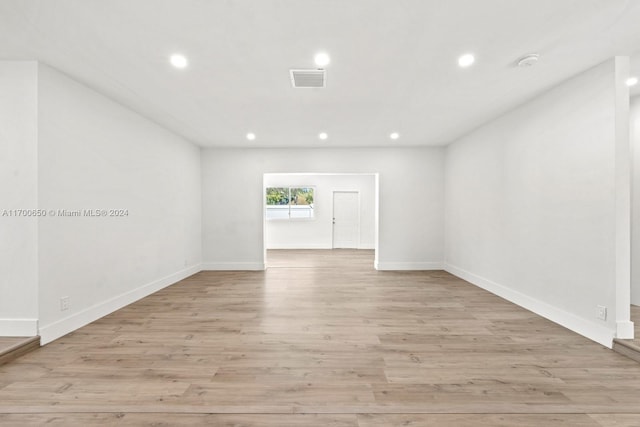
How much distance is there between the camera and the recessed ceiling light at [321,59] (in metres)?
2.50

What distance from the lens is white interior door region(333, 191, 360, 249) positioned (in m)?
9.88

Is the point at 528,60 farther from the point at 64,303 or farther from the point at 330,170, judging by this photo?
the point at 64,303

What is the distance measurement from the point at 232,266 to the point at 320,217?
4453mm

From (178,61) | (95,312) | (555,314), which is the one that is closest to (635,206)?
(555,314)

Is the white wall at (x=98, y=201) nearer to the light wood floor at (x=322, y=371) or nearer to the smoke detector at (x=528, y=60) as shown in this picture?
the light wood floor at (x=322, y=371)

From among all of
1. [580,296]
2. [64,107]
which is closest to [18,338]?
[64,107]

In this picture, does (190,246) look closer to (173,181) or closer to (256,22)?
(173,181)

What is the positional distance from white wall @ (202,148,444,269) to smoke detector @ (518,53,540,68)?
3.40 m

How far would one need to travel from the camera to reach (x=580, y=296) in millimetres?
2871

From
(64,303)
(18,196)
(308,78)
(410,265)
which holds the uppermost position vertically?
(308,78)

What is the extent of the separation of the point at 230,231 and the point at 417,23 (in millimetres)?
5081

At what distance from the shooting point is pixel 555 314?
124 inches

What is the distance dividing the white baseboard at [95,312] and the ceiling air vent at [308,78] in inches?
132

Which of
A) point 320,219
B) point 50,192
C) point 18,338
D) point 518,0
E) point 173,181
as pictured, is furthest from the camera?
point 320,219
